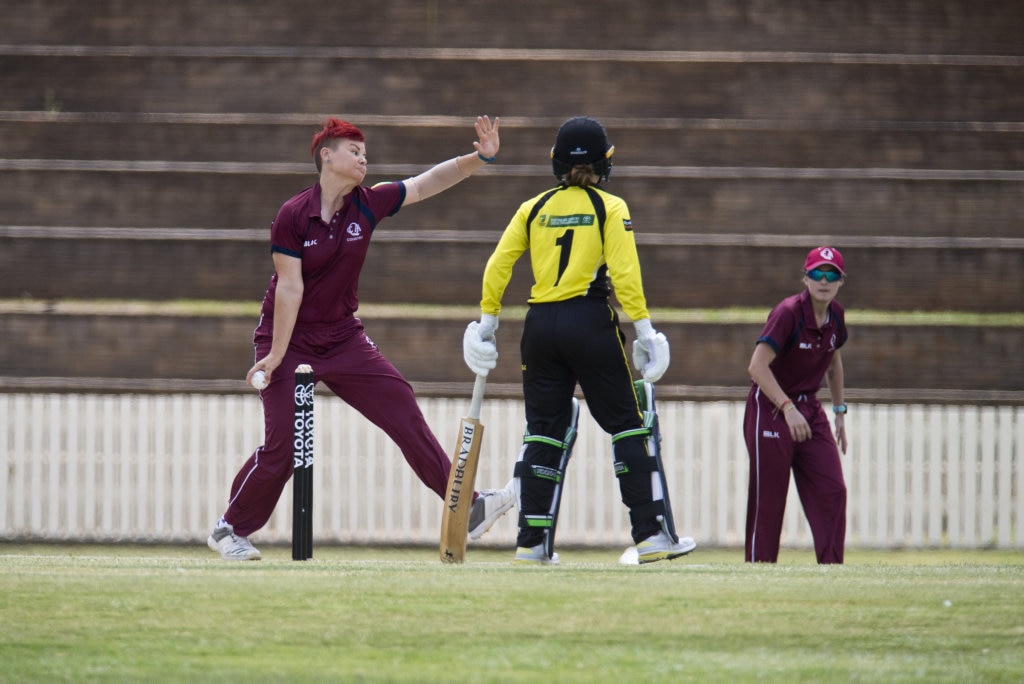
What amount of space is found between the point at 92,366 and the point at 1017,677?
8.52 m

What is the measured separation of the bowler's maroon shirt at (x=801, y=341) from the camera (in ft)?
20.8

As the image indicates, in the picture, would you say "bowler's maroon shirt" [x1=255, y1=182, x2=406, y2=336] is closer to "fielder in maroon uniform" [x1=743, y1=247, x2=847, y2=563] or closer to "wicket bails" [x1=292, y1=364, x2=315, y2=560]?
"wicket bails" [x1=292, y1=364, x2=315, y2=560]

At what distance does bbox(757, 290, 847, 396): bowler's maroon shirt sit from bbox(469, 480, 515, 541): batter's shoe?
1399 millimetres

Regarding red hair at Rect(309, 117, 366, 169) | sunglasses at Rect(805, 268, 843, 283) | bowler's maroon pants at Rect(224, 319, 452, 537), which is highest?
red hair at Rect(309, 117, 366, 169)

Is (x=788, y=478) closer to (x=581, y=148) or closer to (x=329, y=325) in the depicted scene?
(x=581, y=148)

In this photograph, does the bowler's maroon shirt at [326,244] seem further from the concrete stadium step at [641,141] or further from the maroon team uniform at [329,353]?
the concrete stadium step at [641,141]

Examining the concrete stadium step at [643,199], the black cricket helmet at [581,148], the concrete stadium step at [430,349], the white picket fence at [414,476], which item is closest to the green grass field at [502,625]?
the black cricket helmet at [581,148]

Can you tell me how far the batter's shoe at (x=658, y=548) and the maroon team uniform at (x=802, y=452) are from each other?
127cm

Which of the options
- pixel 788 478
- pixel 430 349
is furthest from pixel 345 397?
pixel 430 349

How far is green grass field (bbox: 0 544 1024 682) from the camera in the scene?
11.6 ft

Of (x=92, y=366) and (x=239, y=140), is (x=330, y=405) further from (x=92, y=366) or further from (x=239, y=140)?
(x=239, y=140)

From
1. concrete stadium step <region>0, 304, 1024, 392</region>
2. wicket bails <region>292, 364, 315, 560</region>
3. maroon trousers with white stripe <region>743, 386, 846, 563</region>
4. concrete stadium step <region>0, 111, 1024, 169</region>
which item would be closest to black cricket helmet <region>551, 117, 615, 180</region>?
wicket bails <region>292, 364, 315, 560</region>

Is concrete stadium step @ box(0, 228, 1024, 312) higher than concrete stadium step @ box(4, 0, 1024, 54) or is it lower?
lower

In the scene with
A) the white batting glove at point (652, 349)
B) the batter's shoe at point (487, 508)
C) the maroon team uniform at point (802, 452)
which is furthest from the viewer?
the maroon team uniform at point (802, 452)
